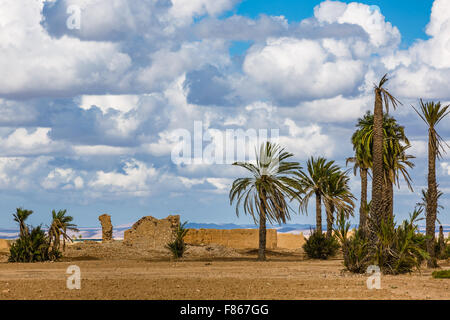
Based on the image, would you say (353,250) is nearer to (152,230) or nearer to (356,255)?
(356,255)

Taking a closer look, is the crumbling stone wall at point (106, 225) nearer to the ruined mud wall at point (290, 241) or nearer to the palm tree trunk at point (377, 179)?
the ruined mud wall at point (290, 241)

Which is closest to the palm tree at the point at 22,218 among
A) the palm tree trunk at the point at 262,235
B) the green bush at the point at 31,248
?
the green bush at the point at 31,248

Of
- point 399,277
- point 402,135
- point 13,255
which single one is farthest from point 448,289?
point 402,135

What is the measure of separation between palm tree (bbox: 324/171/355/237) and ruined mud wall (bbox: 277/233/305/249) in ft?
76.1

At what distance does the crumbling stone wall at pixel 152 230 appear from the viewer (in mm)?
45500

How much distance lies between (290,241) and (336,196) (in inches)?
969

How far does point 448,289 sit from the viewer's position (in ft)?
54.9

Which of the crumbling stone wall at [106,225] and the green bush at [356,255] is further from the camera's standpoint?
the crumbling stone wall at [106,225]

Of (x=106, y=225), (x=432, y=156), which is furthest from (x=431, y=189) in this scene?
(x=106, y=225)

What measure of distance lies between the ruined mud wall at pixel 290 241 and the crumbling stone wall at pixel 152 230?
63.7 feet

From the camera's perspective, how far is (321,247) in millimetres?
36125
